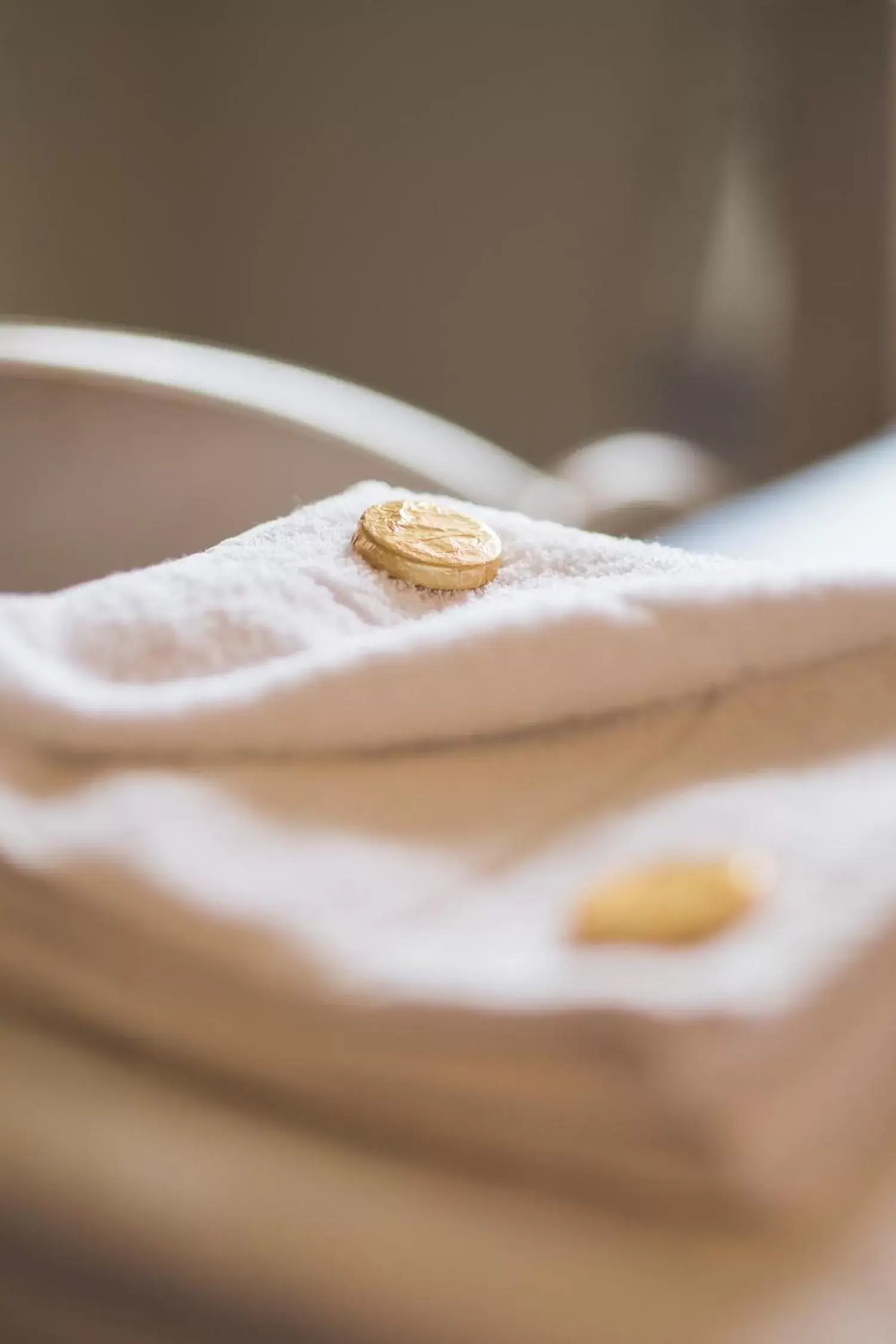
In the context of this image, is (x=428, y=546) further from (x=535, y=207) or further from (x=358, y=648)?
(x=535, y=207)

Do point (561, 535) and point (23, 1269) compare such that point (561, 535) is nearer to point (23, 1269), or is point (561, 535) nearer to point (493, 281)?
point (23, 1269)

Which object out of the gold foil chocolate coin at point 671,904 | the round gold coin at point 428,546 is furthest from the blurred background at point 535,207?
the gold foil chocolate coin at point 671,904

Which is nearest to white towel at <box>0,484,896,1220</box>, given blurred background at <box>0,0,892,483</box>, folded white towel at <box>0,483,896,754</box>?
folded white towel at <box>0,483,896,754</box>

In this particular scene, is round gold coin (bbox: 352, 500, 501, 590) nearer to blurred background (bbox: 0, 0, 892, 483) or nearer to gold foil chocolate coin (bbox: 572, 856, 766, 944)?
gold foil chocolate coin (bbox: 572, 856, 766, 944)

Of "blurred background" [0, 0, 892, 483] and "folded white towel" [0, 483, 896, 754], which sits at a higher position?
"blurred background" [0, 0, 892, 483]

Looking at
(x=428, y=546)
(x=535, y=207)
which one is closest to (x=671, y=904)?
(x=428, y=546)

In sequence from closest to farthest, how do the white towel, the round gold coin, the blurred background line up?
the white towel < the round gold coin < the blurred background

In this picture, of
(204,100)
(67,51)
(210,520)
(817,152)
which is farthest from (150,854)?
(817,152)
